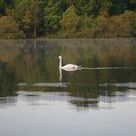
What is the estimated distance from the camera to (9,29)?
93375mm

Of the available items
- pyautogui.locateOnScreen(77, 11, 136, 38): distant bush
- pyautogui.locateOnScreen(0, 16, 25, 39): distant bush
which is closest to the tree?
pyautogui.locateOnScreen(77, 11, 136, 38): distant bush

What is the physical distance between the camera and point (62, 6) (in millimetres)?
100375

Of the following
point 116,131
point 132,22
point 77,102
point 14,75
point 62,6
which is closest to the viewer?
point 116,131

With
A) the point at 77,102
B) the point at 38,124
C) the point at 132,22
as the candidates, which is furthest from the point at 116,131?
the point at 132,22

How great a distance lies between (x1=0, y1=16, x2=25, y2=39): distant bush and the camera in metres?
93.5

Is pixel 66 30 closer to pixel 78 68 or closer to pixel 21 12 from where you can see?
pixel 21 12

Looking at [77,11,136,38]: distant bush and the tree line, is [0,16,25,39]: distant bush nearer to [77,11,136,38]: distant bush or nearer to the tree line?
the tree line

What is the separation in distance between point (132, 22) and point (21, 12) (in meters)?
18.7

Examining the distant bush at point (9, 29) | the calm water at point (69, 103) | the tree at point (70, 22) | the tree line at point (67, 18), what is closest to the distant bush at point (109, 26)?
the tree line at point (67, 18)

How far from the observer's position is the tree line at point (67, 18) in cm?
9381

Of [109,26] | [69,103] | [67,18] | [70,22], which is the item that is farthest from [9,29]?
[69,103]

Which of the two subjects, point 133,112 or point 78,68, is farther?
point 78,68

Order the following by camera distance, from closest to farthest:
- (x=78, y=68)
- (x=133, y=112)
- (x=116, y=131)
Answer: (x=116, y=131) < (x=133, y=112) < (x=78, y=68)

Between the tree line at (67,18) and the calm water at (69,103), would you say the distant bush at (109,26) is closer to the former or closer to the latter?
the tree line at (67,18)
